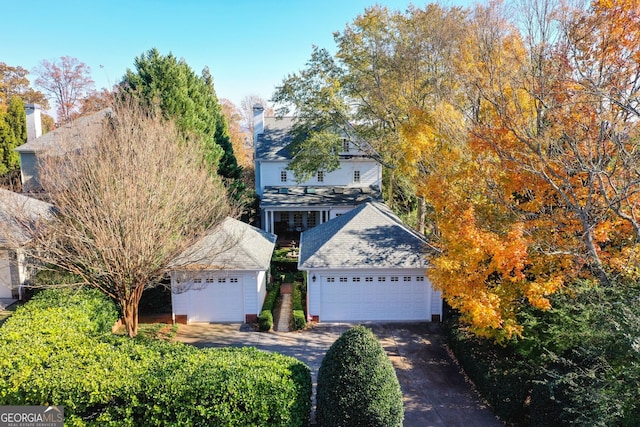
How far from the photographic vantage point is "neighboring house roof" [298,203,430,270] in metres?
15.1

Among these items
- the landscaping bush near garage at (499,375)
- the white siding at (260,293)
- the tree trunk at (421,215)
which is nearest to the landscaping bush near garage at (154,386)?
the landscaping bush near garage at (499,375)

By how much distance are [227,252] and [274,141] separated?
676 inches

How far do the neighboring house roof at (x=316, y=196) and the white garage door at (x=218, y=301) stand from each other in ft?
39.9

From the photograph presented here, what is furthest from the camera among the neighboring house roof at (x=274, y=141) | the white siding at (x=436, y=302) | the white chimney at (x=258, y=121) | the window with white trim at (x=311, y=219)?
the window with white trim at (x=311, y=219)

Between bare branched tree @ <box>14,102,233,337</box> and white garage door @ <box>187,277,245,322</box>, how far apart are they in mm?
2362

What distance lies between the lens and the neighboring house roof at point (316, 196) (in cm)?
2744

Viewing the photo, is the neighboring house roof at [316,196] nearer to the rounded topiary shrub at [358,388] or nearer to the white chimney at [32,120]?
the white chimney at [32,120]

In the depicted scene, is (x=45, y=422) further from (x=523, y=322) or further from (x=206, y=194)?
(x=523, y=322)

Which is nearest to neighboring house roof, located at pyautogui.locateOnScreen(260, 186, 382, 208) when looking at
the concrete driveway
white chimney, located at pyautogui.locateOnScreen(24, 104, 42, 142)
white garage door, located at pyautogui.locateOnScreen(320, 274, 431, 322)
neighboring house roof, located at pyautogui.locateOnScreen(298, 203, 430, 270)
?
neighboring house roof, located at pyautogui.locateOnScreen(298, 203, 430, 270)

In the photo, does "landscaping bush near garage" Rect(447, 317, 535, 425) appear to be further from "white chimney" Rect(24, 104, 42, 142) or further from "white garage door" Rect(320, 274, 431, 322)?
"white chimney" Rect(24, 104, 42, 142)

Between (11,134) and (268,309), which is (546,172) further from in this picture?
(11,134)

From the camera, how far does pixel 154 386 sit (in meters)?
8.11

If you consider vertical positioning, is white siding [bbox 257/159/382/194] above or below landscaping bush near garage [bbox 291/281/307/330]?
above

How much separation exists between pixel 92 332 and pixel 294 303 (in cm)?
765
